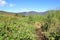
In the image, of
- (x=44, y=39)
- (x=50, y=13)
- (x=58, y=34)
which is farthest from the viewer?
(x=50, y=13)

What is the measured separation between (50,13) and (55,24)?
3.56 meters

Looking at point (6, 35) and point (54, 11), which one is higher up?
point (54, 11)

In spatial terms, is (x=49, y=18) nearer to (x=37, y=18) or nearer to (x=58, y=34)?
(x=58, y=34)

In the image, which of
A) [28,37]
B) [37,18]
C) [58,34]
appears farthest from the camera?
[37,18]

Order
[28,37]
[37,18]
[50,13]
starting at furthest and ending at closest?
[37,18]
[50,13]
[28,37]

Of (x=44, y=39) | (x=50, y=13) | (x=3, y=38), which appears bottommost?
(x=44, y=39)

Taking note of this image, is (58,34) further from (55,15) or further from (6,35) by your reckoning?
(6,35)

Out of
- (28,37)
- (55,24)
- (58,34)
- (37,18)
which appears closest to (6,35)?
(28,37)

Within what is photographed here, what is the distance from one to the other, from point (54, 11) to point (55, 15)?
112 cm

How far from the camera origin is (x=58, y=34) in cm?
1767

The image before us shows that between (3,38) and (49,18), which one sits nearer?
(3,38)

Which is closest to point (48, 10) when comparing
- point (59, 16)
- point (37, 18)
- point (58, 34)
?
point (59, 16)

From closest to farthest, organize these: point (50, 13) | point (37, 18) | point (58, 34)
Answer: point (58, 34) → point (50, 13) → point (37, 18)

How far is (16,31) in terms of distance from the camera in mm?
14898
